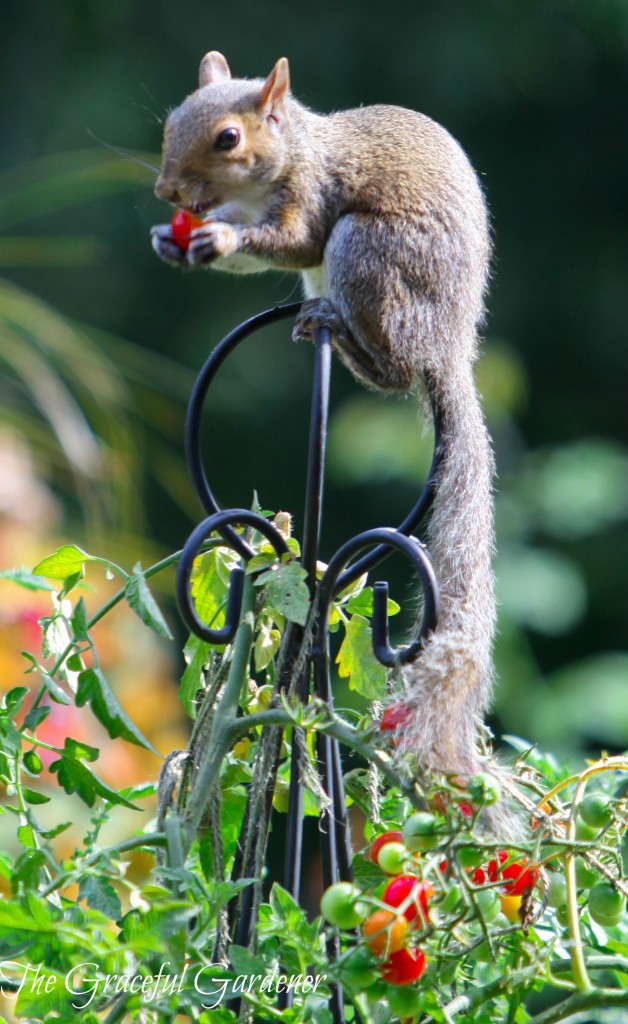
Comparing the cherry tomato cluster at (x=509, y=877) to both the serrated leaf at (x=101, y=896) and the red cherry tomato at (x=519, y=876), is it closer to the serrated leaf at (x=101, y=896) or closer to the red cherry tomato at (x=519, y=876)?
the red cherry tomato at (x=519, y=876)

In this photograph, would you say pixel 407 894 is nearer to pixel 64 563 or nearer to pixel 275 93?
pixel 64 563

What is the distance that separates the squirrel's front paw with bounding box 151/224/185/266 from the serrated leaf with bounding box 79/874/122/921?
55 centimetres

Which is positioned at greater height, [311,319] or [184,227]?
[184,227]

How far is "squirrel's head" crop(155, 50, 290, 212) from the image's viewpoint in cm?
110

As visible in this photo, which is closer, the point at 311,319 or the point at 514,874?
the point at 514,874

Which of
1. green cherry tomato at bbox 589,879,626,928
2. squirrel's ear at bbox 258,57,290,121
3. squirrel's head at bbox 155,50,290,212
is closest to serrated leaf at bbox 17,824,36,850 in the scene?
green cherry tomato at bbox 589,879,626,928

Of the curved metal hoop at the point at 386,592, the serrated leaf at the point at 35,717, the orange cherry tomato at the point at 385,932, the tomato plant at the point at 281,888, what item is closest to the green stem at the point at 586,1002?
the tomato plant at the point at 281,888

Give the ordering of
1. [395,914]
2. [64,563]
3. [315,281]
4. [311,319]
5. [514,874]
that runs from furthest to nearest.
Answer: [315,281], [311,319], [64,563], [514,874], [395,914]

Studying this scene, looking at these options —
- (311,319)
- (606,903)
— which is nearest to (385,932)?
(606,903)

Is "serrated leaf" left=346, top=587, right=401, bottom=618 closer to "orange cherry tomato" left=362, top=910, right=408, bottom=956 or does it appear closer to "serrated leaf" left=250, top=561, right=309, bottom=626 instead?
"serrated leaf" left=250, top=561, right=309, bottom=626

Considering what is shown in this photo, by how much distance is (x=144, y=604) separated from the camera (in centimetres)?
59

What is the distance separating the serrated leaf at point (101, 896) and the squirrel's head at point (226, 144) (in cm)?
70

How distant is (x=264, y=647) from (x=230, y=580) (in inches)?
2.5

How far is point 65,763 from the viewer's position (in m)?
0.65
